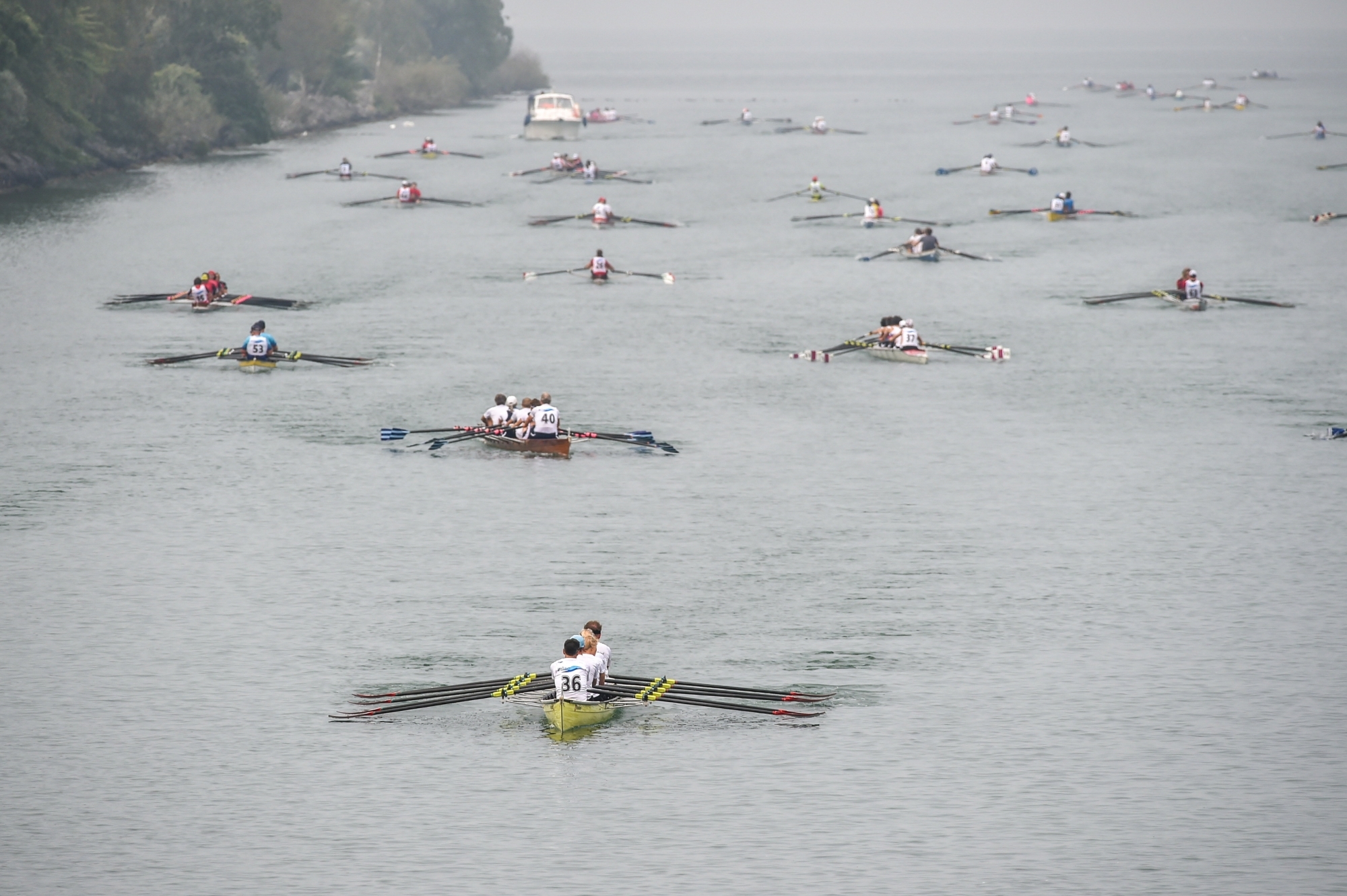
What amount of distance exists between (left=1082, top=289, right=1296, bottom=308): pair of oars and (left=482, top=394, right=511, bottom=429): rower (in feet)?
124

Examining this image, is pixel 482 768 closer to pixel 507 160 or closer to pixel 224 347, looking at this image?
pixel 224 347

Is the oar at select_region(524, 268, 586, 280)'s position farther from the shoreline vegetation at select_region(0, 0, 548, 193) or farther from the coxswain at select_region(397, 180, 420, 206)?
the shoreline vegetation at select_region(0, 0, 548, 193)

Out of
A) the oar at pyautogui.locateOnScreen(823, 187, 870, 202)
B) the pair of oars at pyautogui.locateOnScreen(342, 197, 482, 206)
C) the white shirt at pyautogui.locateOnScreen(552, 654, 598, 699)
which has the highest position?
the oar at pyautogui.locateOnScreen(823, 187, 870, 202)

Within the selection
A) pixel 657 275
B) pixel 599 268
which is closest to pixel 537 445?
pixel 599 268

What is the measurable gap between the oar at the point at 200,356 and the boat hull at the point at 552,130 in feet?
365

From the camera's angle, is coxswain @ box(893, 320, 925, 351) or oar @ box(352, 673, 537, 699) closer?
oar @ box(352, 673, 537, 699)

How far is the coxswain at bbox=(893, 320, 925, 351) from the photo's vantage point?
74.3 metres

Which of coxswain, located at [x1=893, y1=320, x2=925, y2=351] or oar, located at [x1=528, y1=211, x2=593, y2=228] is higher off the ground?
oar, located at [x1=528, y1=211, x2=593, y2=228]

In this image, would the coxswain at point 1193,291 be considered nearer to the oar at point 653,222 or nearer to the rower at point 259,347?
the oar at point 653,222

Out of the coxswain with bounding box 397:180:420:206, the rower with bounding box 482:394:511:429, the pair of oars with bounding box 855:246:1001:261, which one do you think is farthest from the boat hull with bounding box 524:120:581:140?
the rower with bounding box 482:394:511:429

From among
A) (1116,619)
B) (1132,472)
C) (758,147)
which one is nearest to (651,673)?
(1116,619)

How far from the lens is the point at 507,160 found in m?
162

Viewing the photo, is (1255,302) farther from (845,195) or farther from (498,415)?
(845,195)

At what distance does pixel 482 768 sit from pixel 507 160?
433 feet
